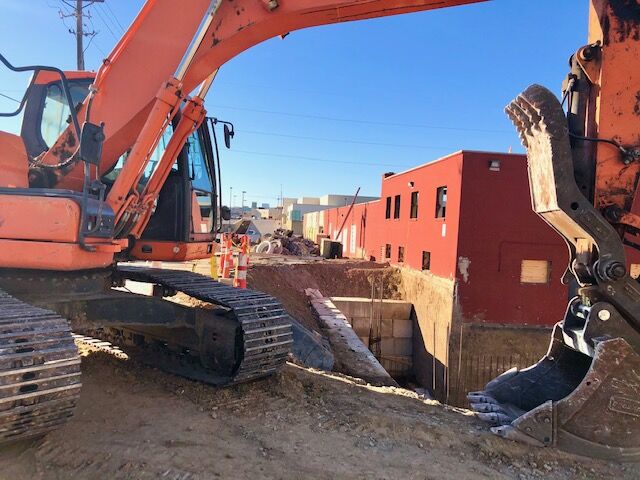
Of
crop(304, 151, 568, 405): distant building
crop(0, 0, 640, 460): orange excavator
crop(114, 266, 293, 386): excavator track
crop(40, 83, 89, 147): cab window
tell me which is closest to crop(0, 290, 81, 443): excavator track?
crop(0, 0, 640, 460): orange excavator

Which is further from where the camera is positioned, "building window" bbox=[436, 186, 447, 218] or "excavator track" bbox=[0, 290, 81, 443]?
"building window" bbox=[436, 186, 447, 218]

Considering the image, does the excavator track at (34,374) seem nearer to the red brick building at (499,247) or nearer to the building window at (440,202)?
the red brick building at (499,247)

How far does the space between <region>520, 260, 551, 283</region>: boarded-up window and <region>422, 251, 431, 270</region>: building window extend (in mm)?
2863

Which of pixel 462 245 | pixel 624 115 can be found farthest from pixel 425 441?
pixel 462 245

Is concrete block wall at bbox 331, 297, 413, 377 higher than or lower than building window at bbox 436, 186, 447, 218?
lower

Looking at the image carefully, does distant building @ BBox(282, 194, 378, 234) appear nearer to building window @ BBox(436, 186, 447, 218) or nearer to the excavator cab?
building window @ BBox(436, 186, 447, 218)

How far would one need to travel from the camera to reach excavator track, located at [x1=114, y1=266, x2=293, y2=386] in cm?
446

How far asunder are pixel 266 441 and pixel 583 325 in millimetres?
2705

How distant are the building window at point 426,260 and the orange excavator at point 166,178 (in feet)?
34.6

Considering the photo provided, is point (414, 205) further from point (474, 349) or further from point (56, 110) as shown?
point (56, 110)

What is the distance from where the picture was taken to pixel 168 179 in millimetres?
5445

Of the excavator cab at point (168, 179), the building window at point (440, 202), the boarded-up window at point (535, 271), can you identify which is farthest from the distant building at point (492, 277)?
the excavator cab at point (168, 179)

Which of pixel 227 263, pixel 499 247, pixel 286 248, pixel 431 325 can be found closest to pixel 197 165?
pixel 227 263

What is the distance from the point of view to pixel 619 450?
357 cm
